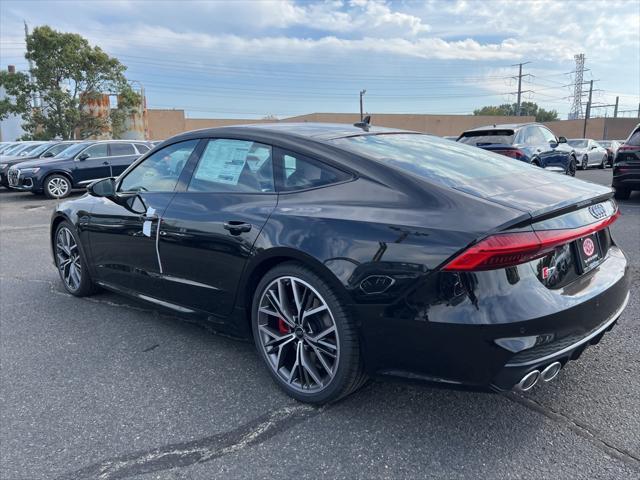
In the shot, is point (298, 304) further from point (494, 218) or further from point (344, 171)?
point (494, 218)

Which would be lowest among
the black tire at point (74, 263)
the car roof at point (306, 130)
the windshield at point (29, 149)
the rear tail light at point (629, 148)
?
the black tire at point (74, 263)

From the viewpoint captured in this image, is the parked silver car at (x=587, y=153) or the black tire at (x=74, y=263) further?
the parked silver car at (x=587, y=153)

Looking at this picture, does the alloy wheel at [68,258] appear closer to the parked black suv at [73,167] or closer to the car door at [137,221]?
the car door at [137,221]

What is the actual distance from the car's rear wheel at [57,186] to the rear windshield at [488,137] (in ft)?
35.5

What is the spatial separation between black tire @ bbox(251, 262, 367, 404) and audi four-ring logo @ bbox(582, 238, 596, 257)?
121 cm

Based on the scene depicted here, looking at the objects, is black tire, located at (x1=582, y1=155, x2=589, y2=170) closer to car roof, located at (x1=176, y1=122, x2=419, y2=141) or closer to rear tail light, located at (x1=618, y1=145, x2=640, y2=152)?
rear tail light, located at (x1=618, y1=145, x2=640, y2=152)

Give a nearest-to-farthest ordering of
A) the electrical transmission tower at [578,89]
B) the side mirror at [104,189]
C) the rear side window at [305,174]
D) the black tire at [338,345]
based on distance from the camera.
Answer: the black tire at [338,345], the rear side window at [305,174], the side mirror at [104,189], the electrical transmission tower at [578,89]

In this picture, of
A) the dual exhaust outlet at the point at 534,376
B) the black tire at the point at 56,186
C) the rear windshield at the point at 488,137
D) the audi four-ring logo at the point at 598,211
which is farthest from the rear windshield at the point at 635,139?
the black tire at the point at 56,186

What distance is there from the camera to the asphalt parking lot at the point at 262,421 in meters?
2.23

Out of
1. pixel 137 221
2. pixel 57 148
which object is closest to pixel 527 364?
pixel 137 221

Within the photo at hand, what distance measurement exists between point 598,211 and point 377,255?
1.23 metres

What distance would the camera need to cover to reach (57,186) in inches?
539

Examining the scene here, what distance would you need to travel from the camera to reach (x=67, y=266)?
15.8 ft

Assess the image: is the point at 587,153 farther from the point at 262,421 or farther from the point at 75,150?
the point at 262,421
